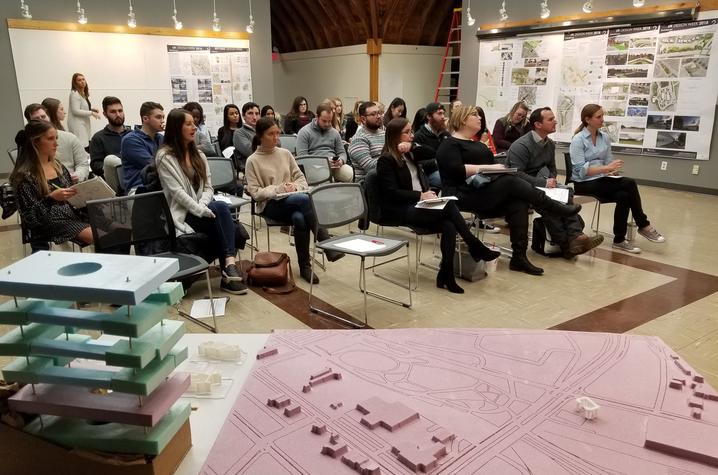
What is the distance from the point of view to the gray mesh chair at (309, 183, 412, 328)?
11.2ft

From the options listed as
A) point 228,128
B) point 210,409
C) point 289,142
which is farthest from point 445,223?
point 228,128

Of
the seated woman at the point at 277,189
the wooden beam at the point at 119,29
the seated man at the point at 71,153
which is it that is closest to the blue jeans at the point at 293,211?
the seated woman at the point at 277,189

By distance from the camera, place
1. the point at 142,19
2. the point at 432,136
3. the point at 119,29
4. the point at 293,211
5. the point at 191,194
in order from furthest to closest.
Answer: the point at 142,19 < the point at 119,29 < the point at 432,136 < the point at 293,211 < the point at 191,194

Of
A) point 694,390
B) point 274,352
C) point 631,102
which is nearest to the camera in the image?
point 694,390

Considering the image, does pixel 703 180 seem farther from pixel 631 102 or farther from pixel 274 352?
pixel 274 352

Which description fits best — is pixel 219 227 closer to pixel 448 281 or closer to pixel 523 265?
pixel 448 281

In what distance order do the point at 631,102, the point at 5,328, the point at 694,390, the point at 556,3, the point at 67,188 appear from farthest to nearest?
the point at 556,3, the point at 631,102, the point at 67,188, the point at 5,328, the point at 694,390

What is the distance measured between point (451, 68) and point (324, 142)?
715 centimetres

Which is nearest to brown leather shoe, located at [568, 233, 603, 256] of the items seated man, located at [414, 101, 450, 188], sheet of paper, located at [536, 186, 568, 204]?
sheet of paper, located at [536, 186, 568, 204]

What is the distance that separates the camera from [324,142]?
232 inches

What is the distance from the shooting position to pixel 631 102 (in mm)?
7773

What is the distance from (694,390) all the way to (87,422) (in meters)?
1.77

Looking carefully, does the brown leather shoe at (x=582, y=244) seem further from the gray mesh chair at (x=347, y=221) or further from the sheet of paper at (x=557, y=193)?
the gray mesh chair at (x=347, y=221)

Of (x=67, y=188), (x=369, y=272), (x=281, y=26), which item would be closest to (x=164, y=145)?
(x=67, y=188)
